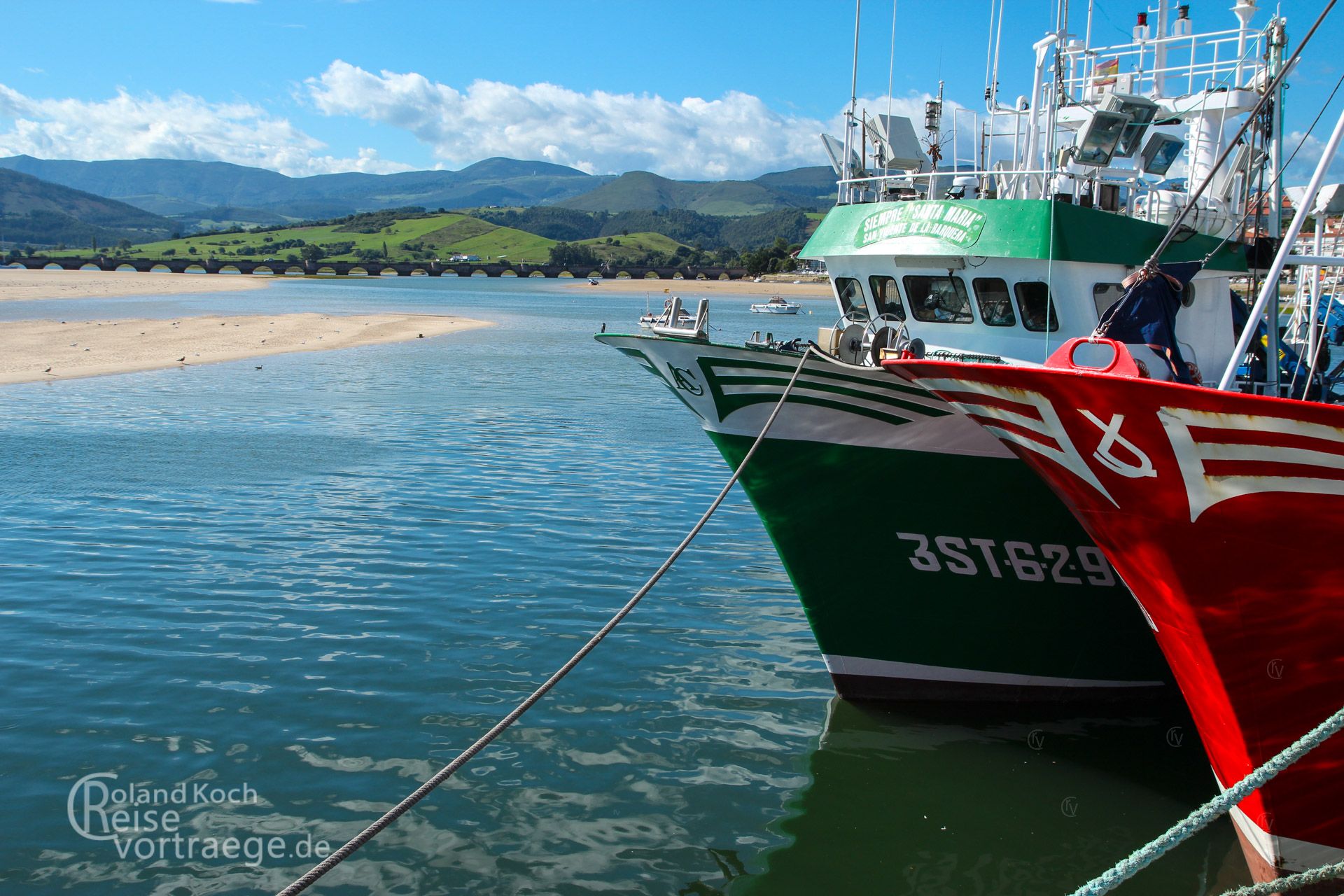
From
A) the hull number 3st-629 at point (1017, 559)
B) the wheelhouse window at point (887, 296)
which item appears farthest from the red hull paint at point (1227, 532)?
the wheelhouse window at point (887, 296)

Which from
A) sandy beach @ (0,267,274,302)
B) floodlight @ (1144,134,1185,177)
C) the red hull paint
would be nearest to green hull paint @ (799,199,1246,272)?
floodlight @ (1144,134,1185,177)

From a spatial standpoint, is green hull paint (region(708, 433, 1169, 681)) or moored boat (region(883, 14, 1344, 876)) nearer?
moored boat (region(883, 14, 1344, 876))

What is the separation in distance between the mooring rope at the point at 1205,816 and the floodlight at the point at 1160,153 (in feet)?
24.0

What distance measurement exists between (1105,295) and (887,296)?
6.59 ft

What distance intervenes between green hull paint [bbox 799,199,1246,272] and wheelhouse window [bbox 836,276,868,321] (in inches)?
15.1

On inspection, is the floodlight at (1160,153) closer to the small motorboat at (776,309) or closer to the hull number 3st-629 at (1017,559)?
the hull number 3st-629 at (1017,559)

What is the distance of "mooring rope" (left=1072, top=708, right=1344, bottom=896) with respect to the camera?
4980 mm

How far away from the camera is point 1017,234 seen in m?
8.82

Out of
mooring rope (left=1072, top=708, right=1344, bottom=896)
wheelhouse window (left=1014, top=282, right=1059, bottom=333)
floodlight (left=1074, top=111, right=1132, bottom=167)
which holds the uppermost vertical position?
floodlight (left=1074, top=111, right=1132, bottom=167)

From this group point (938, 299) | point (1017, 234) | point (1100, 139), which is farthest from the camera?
point (938, 299)

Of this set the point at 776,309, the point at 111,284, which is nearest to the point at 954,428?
the point at 776,309

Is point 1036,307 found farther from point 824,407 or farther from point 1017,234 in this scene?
point 824,407

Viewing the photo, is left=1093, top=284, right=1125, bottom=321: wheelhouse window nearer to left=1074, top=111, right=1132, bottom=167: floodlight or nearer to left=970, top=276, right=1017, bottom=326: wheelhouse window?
left=970, top=276, right=1017, bottom=326: wheelhouse window

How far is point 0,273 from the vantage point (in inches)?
4616
